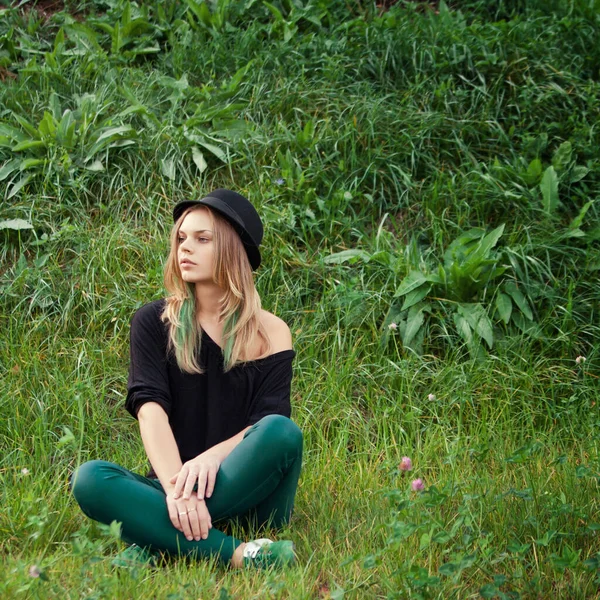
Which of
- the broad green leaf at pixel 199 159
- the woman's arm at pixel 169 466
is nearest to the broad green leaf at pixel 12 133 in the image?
the broad green leaf at pixel 199 159

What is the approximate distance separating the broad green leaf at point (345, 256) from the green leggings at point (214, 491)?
1848 mm

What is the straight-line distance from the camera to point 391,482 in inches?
142

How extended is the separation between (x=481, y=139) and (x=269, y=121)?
4.59 feet

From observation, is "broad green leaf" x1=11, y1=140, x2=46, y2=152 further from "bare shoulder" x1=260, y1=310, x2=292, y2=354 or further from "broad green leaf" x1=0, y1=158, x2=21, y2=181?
→ "bare shoulder" x1=260, y1=310, x2=292, y2=354

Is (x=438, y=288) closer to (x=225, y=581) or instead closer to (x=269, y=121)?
(x=269, y=121)

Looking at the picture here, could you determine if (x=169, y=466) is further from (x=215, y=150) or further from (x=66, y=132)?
(x=66, y=132)

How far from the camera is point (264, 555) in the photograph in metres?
2.88

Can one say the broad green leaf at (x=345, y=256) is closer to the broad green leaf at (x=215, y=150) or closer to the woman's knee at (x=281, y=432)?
the broad green leaf at (x=215, y=150)

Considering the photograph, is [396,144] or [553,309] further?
[396,144]

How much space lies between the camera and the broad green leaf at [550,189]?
5.02 m

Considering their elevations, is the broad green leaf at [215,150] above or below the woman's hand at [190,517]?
above

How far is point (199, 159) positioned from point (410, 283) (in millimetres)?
1574

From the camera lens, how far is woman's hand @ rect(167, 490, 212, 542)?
114 inches

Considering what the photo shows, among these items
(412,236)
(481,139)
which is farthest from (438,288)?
(481,139)
